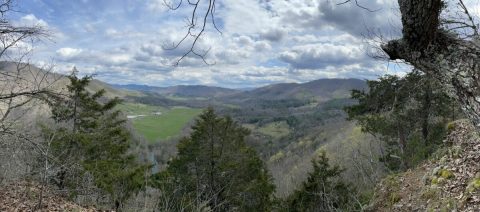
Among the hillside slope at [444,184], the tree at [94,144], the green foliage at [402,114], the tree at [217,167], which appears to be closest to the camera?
the hillside slope at [444,184]

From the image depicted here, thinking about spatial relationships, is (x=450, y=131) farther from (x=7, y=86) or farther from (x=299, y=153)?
(x=299, y=153)

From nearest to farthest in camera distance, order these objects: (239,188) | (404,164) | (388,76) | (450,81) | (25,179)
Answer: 1. (450,81)
2. (25,179)
3. (404,164)
4. (388,76)
5. (239,188)

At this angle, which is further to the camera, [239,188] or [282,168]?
[282,168]

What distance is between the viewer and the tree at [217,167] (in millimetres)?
24375

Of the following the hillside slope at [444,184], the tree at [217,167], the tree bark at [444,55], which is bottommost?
the tree at [217,167]

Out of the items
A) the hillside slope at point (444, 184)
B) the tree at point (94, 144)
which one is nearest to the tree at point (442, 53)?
the hillside slope at point (444, 184)

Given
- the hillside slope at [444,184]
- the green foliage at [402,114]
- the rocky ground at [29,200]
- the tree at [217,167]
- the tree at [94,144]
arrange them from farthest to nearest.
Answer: the tree at [217,167], the green foliage at [402,114], the tree at [94,144], the rocky ground at [29,200], the hillside slope at [444,184]

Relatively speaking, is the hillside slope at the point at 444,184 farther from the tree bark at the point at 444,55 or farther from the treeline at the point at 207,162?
the treeline at the point at 207,162

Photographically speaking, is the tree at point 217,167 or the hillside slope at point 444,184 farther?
the tree at point 217,167

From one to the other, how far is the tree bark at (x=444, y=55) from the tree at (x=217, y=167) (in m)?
19.8

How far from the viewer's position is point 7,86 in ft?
30.6

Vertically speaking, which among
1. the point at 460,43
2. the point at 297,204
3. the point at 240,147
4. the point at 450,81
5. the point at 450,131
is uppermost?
the point at 460,43

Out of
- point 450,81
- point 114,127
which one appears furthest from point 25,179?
point 114,127

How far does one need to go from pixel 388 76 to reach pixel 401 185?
13907mm
